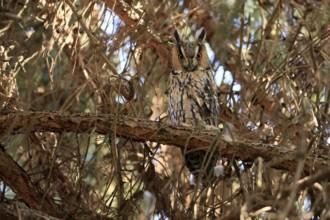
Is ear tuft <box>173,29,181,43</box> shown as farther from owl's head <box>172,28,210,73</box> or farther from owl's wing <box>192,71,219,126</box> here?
owl's wing <box>192,71,219,126</box>

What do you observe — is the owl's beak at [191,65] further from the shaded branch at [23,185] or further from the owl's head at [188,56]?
the shaded branch at [23,185]

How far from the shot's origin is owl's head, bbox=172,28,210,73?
11.7ft

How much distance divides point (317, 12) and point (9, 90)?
1.63 m

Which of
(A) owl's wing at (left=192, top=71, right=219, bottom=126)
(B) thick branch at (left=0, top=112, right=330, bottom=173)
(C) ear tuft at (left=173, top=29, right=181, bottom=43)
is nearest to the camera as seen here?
(B) thick branch at (left=0, top=112, right=330, bottom=173)

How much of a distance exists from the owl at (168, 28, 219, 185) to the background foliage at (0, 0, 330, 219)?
113 mm

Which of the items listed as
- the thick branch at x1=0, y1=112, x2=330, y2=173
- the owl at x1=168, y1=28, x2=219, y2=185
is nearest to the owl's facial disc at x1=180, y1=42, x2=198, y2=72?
the owl at x1=168, y1=28, x2=219, y2=185

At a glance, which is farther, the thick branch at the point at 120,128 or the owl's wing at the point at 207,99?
the owl's wing at the point at 207,99

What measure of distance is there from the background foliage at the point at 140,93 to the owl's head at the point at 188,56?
0.11 meters

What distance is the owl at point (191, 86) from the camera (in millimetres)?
3451

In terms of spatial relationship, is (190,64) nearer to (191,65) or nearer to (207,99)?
(191,65)

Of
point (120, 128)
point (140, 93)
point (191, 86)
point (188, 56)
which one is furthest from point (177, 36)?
point (120, 128)

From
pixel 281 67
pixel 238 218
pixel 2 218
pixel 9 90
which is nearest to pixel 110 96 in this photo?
pixel 9 90

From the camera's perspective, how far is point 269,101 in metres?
3.84

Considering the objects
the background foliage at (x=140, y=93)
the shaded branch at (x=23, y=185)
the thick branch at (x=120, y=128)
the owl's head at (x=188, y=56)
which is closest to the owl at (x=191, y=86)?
Answer: the owl's head at (x=188, y=56)
